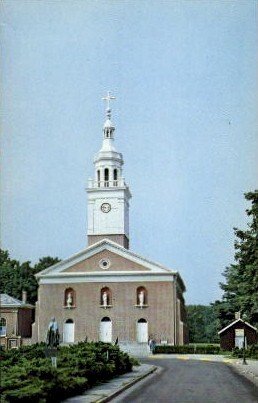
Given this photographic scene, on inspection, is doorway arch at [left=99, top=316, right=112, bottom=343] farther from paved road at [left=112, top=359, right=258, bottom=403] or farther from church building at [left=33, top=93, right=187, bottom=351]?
paved road at [left=112, top=359, right=258, bottom=403]

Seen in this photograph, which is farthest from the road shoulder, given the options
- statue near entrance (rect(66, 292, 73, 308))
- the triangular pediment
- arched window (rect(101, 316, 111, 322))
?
statue near entrance (rect(66, 292, 73, 308))

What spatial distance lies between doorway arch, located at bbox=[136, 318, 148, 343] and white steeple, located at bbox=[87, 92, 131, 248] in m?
9.76

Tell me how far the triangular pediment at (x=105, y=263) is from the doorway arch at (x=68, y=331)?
5.02 metres

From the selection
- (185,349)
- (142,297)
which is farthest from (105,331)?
(185,349)

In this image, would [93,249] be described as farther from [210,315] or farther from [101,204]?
[210,315]

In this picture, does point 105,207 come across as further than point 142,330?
Yes

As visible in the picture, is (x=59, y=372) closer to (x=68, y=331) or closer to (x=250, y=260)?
(x=250, y=260)

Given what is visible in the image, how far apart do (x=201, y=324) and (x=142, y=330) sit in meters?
73.1

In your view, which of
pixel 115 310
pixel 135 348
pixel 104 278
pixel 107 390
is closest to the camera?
pixel 107 390

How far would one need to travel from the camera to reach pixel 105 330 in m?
64.5

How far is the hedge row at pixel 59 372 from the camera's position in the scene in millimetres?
14084

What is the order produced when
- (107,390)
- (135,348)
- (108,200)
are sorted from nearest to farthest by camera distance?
(107,390)
(135,348)
(108,200)

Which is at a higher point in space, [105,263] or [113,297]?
[105,263]

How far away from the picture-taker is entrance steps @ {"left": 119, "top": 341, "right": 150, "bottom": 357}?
184 feet
